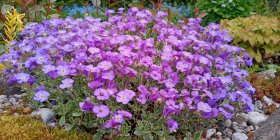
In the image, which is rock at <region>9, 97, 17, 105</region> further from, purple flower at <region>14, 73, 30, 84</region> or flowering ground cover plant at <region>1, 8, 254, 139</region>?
purple flower at <region>14, 73, 30, 84</region>

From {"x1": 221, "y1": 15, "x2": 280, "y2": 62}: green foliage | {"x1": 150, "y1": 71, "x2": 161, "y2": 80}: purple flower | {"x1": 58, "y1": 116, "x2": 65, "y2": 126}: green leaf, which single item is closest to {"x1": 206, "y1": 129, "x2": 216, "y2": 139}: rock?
{"x1": 150, "y1": 71, "x2": 161, "y2": 80}: purple flower

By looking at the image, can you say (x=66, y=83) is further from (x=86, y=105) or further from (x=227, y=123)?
(x=227, y=123)

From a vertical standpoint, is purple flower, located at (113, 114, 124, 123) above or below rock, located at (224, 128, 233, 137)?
above

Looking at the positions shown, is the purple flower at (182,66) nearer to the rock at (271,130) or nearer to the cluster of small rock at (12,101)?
the rock at (271,130)

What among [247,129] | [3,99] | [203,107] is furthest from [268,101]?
[3,99]

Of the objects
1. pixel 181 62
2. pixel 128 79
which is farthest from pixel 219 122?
pixel 128 79

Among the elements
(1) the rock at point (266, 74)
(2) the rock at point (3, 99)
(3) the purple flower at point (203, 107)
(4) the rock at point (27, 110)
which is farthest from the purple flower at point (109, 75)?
(1) the rock at point (266, 74)
